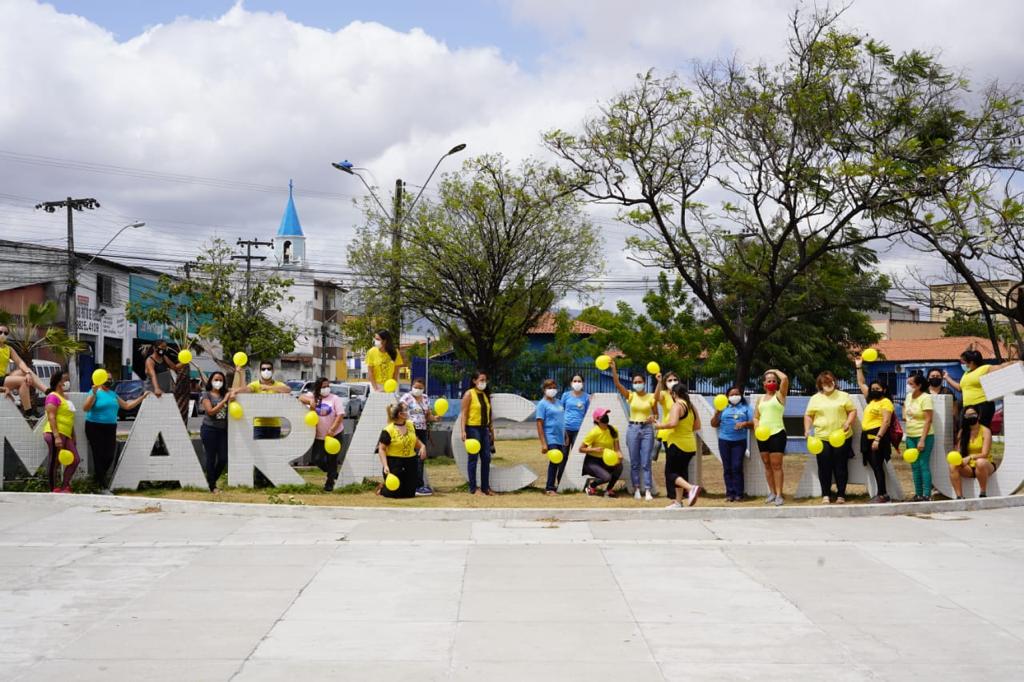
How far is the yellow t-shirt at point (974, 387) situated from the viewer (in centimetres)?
1338

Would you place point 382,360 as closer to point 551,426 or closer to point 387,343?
point 387,343

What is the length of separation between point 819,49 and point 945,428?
7842mm

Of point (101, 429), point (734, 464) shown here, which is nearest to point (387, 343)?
point (101, 429)

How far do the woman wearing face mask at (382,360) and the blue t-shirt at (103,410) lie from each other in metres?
3.38

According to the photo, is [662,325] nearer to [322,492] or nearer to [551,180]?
[551,180]

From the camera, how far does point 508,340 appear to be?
32.4 meters

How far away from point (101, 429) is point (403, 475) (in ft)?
13.4

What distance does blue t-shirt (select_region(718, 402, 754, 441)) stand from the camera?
13359 millimetres

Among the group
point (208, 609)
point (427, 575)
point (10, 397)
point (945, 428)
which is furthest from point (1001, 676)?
point (10, 397)

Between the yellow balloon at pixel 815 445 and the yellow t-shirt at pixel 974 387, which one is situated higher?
the yellow t-shirt at pixel 974 387

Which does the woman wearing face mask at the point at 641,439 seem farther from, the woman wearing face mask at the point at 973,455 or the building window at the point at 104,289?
the building window at the point at 104,289

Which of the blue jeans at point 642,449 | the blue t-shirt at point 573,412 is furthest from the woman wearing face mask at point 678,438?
the blue t-shirt at point 573,412

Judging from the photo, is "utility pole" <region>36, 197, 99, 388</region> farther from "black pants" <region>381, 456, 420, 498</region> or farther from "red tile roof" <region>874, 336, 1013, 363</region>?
"red tile roof" <region>874, 336, 1013, 363</region>

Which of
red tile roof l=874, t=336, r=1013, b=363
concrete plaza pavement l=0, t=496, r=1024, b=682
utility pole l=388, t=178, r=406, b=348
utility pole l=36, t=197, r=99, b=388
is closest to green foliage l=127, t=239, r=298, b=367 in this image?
utility pole l=36, t=197, r=99, b=388
